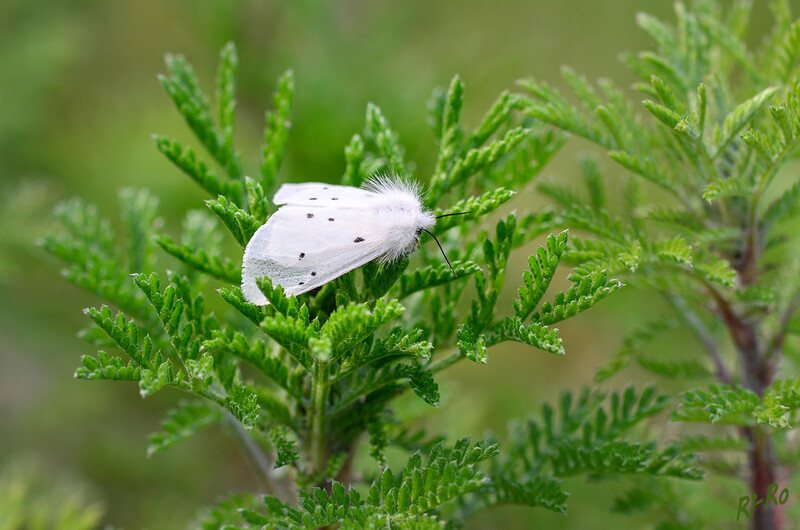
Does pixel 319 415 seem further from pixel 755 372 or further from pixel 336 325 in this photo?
pixel 755 372

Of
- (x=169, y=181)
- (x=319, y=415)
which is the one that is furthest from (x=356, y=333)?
(x=169, y=181)

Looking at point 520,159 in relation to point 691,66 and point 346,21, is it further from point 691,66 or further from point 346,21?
point 346,21

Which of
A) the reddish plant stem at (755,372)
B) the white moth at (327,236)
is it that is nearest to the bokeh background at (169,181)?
the reddish plant stem at (755,372)

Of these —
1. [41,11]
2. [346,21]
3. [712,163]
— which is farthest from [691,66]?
[41,11]

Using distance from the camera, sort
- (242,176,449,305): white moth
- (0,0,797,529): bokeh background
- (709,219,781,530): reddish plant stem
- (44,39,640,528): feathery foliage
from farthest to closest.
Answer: (0,0,797,529): bokeh background
(709,219,781,530): reddish plant stem
(242,176,449,305): white moth
(44,39,640,528): feathery foliage

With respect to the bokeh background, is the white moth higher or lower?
lower

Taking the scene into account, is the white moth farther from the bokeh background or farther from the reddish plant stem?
the bokeh background

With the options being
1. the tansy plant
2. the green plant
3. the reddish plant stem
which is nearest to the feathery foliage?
the tansy plant
